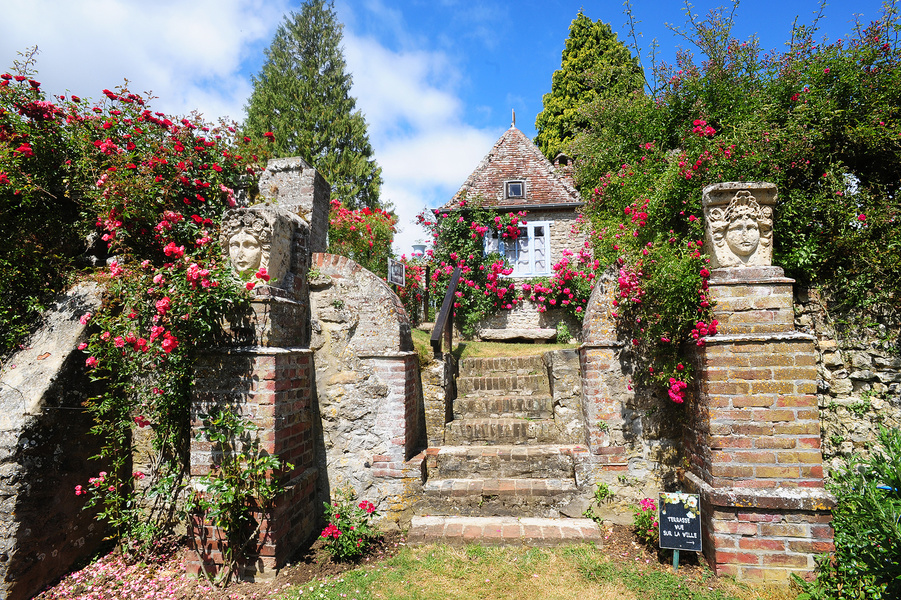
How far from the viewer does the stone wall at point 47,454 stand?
3.53 m

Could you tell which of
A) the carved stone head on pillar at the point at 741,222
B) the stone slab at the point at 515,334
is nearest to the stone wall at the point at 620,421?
the carved stone head on pillar at the point at 741,222

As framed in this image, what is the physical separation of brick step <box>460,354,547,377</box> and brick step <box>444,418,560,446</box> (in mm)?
1179

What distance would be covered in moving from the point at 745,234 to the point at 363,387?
4023mm

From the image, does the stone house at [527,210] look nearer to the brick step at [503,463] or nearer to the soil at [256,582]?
the brick step at [503,463]

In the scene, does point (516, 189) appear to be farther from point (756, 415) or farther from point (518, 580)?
point (518, 580)

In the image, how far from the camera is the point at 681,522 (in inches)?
136

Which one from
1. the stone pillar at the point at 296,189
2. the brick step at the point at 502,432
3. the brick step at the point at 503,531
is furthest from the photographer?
the brick step at the point at 502,432

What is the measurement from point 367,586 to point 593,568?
1.97 metres

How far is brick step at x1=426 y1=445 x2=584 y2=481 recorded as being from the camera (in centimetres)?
466


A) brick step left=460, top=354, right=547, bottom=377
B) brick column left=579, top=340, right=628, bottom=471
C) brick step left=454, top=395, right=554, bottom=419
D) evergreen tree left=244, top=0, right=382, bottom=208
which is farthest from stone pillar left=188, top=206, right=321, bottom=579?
evergreen tree left=244, top=0, right=382, bottom=208

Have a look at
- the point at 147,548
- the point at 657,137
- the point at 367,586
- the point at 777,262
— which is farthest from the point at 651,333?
the point at 147,548

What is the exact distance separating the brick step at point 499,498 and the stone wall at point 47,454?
11.1ft

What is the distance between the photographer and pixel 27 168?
4141mm

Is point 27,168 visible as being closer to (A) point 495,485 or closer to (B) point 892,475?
(A) point 495,485
